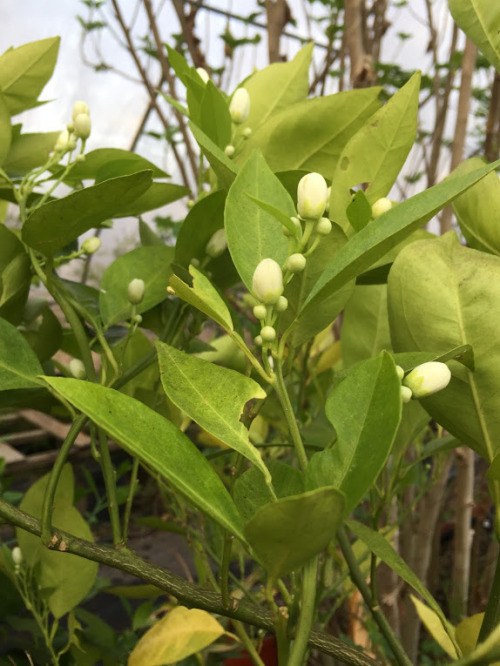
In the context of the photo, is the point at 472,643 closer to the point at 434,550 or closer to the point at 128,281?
the point at 128,281

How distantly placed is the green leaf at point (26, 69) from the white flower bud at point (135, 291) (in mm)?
134

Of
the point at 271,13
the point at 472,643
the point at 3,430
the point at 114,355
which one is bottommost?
the point at 3,430

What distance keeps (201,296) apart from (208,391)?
0.03 meters

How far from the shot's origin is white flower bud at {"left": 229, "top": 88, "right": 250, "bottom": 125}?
12.3 inches

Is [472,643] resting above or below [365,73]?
below

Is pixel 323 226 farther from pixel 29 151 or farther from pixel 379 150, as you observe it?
pixel 29 151

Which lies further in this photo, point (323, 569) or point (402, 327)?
point (323, 569)

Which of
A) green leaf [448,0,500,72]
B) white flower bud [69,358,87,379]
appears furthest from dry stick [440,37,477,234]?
white flower bud [69,358,87,379]

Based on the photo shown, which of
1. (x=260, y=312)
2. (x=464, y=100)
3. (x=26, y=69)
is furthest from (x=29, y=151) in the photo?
(x=464, y=100)

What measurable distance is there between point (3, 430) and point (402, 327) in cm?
161

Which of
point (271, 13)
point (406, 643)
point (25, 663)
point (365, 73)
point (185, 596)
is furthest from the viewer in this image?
point (271, 13)

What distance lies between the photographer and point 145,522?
1.73 ft

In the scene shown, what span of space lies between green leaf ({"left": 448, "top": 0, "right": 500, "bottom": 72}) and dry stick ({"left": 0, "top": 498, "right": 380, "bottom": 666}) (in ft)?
0.86

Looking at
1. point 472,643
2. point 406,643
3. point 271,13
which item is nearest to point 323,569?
point 472,643
